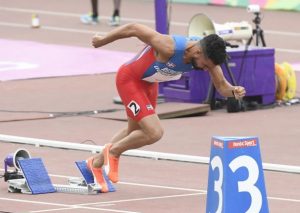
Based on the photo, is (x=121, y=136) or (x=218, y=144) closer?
(x=218, y=144)

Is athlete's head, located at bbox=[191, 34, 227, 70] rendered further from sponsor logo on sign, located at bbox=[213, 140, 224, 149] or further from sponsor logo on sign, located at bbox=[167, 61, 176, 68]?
sponsor logo on sign, located at bbox=[213, 140, 224, 149]

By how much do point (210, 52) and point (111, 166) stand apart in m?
1.56

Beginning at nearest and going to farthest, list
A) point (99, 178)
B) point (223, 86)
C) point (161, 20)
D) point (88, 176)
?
point (223, 86) < point (99, 178) < point (88, 176) < point (161, 20)

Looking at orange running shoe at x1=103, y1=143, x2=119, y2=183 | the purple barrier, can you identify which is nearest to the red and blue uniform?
orange running shoe at x1=103, y1=143, x2=119, y2=183

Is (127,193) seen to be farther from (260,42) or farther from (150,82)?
(260,42)

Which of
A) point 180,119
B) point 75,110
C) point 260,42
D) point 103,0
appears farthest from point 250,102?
point 103,0

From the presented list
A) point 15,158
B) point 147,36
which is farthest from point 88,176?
point 147,36

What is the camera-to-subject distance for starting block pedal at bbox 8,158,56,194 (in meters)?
11.3

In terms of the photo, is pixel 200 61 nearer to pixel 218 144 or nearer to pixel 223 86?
pixel 223 86

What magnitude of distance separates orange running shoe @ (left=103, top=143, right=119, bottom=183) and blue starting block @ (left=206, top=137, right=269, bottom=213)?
1.98 metres

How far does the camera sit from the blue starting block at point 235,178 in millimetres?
9242

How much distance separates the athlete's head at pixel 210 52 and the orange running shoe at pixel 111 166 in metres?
1.31

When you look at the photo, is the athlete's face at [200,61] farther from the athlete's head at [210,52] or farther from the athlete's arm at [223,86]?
the athlete's arm at [223,86]

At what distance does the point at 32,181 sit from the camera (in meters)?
11.3
